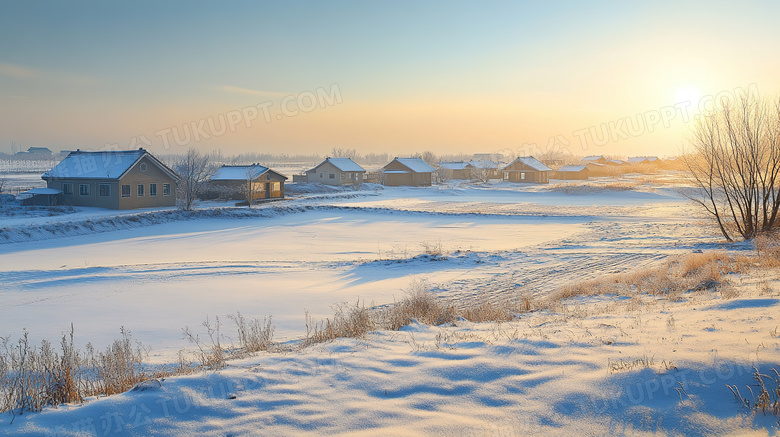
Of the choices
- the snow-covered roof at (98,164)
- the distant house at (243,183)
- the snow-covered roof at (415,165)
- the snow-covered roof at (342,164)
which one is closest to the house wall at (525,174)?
the snow-covered roof at (415,165)

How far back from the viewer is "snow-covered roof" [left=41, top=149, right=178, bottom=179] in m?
38.7

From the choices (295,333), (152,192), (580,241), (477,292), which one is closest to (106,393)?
(295,333)

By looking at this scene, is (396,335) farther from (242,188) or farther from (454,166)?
(454,166)

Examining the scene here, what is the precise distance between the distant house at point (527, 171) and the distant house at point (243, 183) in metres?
57.1

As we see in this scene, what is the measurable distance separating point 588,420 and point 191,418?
12.2 ft

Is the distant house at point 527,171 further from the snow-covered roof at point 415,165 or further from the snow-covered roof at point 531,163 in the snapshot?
the snow-covered roof at point 415,165

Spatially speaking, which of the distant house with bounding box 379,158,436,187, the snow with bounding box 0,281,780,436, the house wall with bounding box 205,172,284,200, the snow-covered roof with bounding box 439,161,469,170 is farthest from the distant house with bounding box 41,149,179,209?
the snow-covered roof with bounding box 439,161,469,170

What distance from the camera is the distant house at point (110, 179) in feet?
126

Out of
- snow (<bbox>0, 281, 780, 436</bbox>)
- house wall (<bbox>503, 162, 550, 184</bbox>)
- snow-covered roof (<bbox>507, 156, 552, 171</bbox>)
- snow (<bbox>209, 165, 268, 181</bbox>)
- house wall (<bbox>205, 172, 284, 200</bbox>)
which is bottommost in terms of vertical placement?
snow (<bbox>0, 281, 780, 436</bbox>)

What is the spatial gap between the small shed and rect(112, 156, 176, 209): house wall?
19.1 ft

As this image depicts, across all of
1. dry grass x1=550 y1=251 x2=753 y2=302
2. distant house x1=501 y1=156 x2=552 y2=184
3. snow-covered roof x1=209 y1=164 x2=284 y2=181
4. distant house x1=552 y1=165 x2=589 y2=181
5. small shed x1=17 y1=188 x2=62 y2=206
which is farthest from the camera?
distant house x1=552 y1=165 x2=589 y2=181

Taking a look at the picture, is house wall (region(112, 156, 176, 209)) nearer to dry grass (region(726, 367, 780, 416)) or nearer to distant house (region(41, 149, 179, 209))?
distant house (region(41, 149, 179, 209))

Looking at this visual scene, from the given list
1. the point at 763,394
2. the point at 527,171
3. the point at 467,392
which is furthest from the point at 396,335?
the point at 527,171

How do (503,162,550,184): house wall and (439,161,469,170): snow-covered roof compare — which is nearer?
(503,162,550,184): house wall
